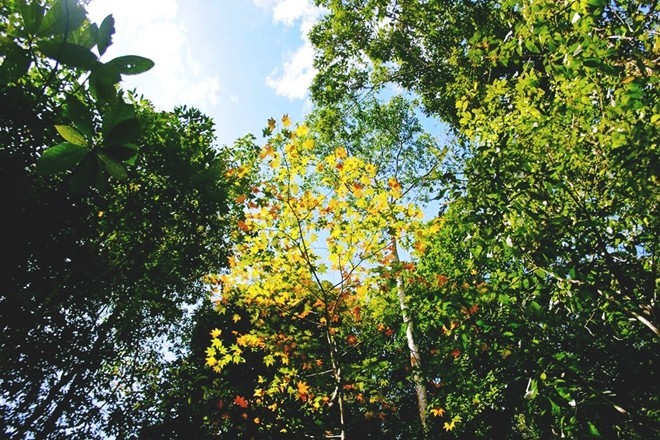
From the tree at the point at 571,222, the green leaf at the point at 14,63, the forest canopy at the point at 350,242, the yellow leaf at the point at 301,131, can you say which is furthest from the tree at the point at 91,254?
the tree at the point at 571,222

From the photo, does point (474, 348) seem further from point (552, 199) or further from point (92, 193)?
point (92, 193)

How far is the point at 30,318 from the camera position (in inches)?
232

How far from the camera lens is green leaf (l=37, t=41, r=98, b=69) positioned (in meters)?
0.89

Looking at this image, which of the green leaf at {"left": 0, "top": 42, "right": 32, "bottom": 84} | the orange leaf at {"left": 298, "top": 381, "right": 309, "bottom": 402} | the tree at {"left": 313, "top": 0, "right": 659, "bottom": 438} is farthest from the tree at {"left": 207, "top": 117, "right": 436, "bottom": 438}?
the green leaf at {"left": 0, "top": 42, "right": 32, "bottom": 84}

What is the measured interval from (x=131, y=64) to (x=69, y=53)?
0.45 ft

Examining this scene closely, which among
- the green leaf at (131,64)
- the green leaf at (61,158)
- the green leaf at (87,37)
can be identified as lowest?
the green leaf at (61,158)

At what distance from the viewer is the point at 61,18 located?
879mm

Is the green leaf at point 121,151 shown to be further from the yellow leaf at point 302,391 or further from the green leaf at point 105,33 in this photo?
the yellow leaf at point 302,391

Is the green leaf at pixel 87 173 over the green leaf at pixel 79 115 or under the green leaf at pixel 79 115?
under

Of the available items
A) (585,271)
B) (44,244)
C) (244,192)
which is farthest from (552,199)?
(44,244)

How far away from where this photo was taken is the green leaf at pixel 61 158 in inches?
32.9

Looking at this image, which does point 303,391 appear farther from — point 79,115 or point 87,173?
point 79,115

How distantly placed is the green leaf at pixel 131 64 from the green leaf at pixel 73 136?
22 cm

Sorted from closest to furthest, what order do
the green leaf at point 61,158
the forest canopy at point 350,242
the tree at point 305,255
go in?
the green leaf at point 61,158
the forest canopy at point 350,242
the tree at point 305,255
